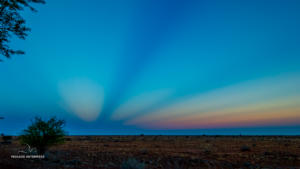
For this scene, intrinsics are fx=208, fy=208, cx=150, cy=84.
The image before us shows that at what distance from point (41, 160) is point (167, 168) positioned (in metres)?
7.61

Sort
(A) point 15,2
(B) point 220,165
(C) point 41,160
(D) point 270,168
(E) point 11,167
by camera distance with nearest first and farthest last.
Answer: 1. (A) point 15,2
2. (E) point 11,167
3. (C) point 41,160
4. (D) point 270,168
5. (B) point 220,165

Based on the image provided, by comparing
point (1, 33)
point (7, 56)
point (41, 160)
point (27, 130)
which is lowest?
point (41, 160)

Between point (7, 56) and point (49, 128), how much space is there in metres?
7.92

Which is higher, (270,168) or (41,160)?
(41,160)

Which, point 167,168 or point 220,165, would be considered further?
point 220,165

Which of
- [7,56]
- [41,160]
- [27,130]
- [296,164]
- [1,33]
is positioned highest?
[1,33]

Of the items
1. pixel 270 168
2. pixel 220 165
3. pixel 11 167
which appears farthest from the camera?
pixel 220 165

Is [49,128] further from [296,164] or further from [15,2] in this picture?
[296,164]

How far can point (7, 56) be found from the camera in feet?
26.4

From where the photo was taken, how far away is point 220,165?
14.3 m

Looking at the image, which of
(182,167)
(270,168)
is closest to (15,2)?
(182,167)

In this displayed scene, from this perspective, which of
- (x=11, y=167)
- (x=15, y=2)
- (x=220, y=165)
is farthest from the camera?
(x=220, y=165)

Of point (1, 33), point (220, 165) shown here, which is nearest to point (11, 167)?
point (1, 33)

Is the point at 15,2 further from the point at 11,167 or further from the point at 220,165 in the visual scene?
the point at 220,165
